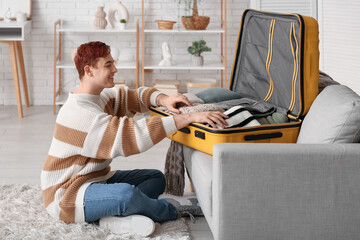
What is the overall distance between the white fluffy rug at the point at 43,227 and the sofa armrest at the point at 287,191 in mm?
452

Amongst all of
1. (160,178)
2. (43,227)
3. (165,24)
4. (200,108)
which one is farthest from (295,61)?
(165,24)

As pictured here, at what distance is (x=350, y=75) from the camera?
446 centimetres

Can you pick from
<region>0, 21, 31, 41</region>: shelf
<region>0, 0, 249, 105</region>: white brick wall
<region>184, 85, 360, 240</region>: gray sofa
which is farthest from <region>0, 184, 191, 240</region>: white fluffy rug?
<region>0, 0, 249, 105</region>: white brick wall

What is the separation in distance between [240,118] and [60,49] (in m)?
3.51

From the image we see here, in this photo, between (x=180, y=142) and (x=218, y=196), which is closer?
(x=218, y=196)

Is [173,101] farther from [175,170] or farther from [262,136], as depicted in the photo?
[262,136]

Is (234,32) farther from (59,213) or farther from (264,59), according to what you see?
(59,213)

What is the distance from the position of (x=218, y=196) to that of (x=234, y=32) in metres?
3.66

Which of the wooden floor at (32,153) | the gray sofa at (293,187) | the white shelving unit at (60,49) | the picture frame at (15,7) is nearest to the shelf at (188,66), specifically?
the white shelving unit at (60,49)

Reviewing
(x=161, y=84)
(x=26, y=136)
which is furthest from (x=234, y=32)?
(x=26, y=136)

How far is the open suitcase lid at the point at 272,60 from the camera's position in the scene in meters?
2.32

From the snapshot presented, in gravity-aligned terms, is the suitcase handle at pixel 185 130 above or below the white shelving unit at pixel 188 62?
below

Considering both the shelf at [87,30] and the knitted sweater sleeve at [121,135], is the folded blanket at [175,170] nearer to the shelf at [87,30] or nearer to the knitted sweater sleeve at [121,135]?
the knitted sweater sleeve at [121,135]

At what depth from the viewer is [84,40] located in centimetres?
551
